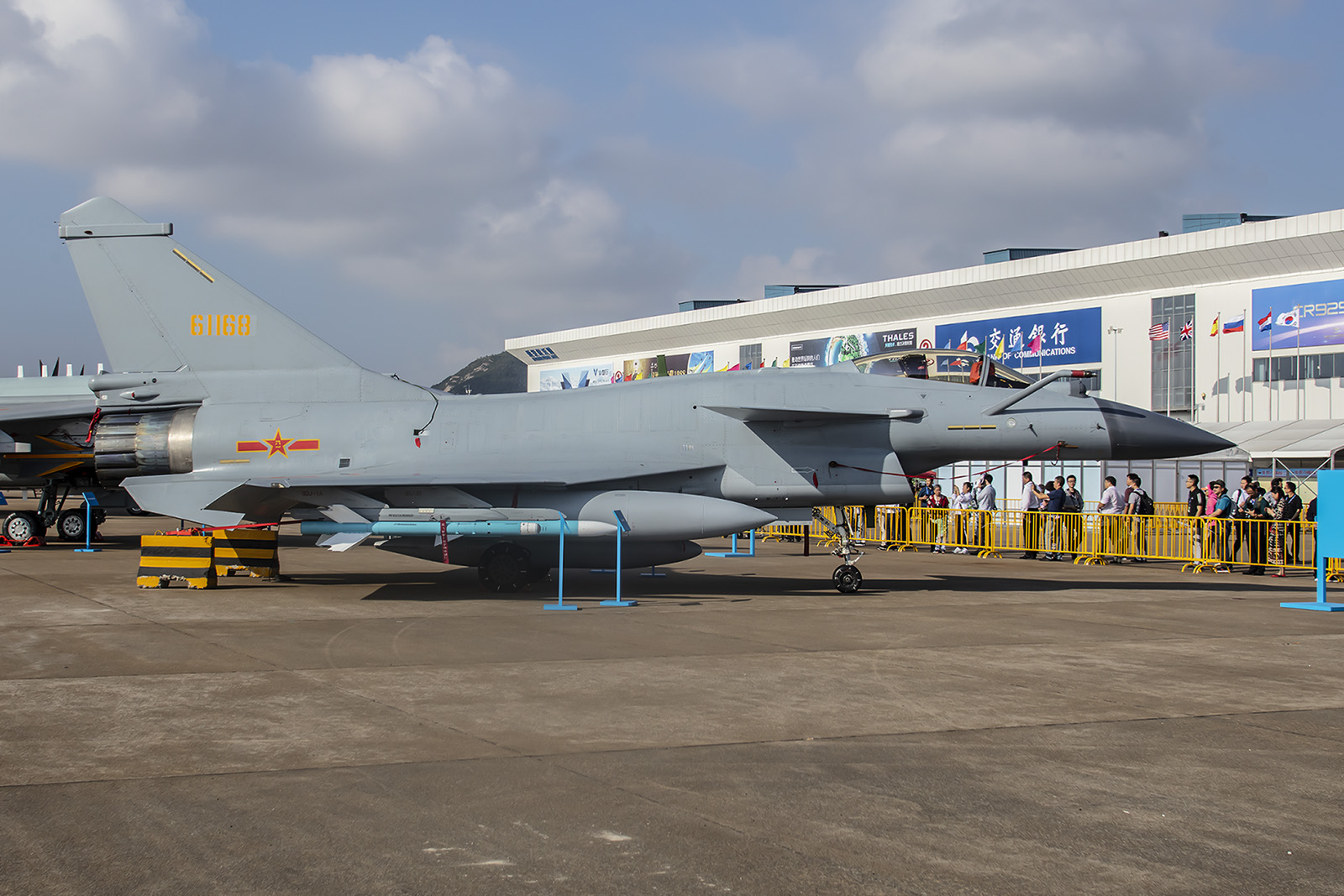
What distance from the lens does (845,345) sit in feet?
145

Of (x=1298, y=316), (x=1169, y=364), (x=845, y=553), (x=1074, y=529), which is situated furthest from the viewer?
(x=1169, y=364)

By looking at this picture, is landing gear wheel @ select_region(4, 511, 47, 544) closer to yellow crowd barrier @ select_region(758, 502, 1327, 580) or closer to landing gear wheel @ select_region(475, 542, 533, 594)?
landing gear wheel @ select_region(475, 542, 533, 594)

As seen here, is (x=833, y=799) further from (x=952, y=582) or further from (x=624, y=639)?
(x=952, y=582)

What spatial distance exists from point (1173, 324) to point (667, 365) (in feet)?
84.6

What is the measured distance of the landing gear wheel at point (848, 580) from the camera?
43.2 feet

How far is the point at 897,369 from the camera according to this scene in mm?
13539

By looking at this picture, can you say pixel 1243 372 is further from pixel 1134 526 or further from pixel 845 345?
pixel 1134 526

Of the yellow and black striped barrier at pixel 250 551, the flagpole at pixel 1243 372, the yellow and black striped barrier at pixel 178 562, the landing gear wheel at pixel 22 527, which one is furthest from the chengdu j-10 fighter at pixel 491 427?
the flagpole at pixel 1243 372

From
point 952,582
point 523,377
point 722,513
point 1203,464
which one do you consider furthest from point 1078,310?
point 523,377

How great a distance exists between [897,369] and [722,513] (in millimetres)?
3289

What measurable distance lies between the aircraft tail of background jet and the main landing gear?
21.9 feet

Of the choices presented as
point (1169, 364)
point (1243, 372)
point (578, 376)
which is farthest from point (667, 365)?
point (1243, 372)

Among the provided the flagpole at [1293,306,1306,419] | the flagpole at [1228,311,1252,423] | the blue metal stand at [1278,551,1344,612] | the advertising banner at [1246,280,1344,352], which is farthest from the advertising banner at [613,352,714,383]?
the blue metal stand at [1278,551,1344,612]

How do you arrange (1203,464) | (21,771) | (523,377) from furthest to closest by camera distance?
1. (523,377)
2. (1203,464)
3. (21,771)
